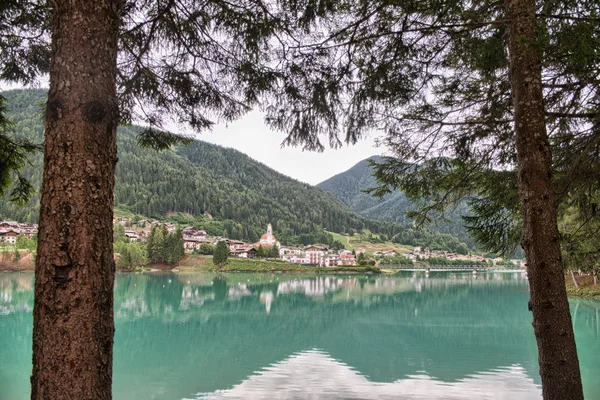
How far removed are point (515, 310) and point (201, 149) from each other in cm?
16908

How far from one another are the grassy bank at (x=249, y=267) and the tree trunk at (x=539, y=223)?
66447 mm

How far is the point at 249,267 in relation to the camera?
69.0m

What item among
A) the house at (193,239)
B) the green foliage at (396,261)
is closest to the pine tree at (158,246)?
the house at (193,239)

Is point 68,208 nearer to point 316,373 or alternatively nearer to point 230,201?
point 316,373

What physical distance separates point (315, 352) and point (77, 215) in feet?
44.3

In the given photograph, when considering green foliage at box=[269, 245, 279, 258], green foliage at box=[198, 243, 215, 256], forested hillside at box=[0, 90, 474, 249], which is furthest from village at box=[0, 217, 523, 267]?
forested hillside at box=[0, 90, 474, 249]

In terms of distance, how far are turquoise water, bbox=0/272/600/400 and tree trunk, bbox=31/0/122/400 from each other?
26.1ft

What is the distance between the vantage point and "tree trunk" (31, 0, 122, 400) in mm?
1333

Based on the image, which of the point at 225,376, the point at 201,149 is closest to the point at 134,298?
the point at 225,376

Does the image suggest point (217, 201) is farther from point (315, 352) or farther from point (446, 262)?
Result: point (315, 352)

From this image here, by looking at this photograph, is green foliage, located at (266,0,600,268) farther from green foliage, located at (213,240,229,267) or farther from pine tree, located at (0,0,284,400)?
green foliage, located at (213,240,229,267)

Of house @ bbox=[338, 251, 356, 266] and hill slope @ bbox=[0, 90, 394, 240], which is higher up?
hill slope @ bbox=[0, 90, 394, 240]

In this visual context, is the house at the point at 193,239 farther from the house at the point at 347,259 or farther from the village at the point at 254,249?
the house at the point at 347,259

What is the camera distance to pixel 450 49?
11.2 ft
